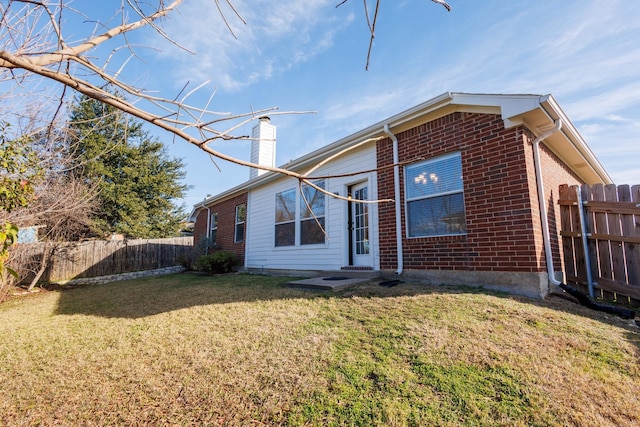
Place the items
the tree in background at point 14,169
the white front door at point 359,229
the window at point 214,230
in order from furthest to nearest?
the window at point 214,230 → the white front door at point 359,229 → the tree in background at point 14,169

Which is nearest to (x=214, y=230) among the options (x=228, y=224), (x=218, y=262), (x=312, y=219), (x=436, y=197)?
(x=228, y=224)

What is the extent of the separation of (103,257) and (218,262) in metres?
6.94

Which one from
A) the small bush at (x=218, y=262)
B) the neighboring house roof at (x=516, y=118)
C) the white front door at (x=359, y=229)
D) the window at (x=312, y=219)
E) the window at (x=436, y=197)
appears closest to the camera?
the neighboring house roof at (x=516, y=118)

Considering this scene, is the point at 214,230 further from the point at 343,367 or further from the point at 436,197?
the point at 343,367

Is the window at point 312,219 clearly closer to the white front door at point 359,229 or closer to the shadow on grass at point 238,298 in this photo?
the white front door at point 359,229

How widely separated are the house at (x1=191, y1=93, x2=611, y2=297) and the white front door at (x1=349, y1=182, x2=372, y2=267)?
3cm

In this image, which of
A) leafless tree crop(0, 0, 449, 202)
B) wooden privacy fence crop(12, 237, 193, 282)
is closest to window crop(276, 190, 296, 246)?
wooden privacy fence crop(12, 237, 193, 282)

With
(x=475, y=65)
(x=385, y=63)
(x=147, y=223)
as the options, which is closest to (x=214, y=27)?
(x=385, y=63)

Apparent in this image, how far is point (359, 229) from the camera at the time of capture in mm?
6938

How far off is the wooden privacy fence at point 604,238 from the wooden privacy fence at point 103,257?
12.7 meters

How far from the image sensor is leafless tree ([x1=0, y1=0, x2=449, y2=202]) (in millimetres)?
1241

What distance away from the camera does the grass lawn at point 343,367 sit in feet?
6.57

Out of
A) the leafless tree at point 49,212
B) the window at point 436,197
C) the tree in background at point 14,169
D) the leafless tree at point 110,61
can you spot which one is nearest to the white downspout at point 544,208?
the window at point 436,197

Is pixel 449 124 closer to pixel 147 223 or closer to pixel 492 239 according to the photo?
pixel 492 239
